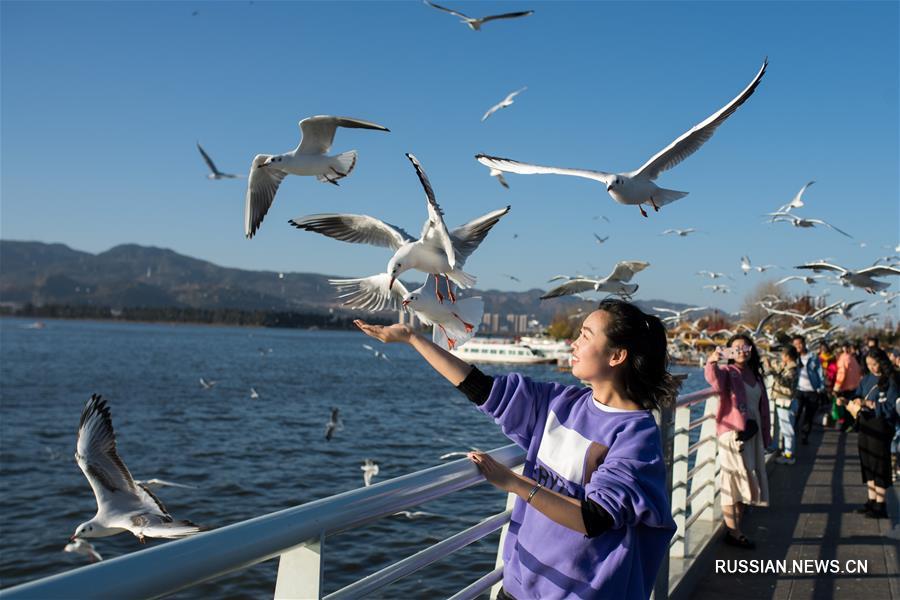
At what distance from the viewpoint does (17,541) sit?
995 cm

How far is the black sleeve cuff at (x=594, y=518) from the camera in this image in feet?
5.63

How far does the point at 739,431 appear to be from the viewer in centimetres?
532

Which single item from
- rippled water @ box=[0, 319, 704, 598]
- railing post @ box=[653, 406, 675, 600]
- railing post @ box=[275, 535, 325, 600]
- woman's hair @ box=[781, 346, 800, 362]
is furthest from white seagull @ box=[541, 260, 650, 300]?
woman's hair @ box=[781, 346, 800, 362]

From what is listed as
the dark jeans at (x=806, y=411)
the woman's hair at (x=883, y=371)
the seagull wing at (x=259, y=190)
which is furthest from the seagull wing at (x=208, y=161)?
the dark jeans at (x=806, y=411)

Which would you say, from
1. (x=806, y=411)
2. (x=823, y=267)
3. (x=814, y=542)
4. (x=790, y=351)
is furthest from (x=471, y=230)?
(x=806, y=411)

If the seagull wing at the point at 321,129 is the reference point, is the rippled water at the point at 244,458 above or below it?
below

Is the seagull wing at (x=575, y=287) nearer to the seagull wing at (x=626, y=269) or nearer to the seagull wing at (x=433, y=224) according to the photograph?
the seagull wing at (x=626, y=269)

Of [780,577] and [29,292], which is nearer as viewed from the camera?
[780,577]

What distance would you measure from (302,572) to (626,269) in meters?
2.82

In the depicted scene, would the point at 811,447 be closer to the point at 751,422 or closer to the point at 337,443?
the point at 751,422

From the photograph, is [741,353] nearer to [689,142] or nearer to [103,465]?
[689,142]

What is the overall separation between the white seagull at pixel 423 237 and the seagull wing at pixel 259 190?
339mm

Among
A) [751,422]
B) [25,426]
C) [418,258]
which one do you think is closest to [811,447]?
[751,422]

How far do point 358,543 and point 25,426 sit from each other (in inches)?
633
